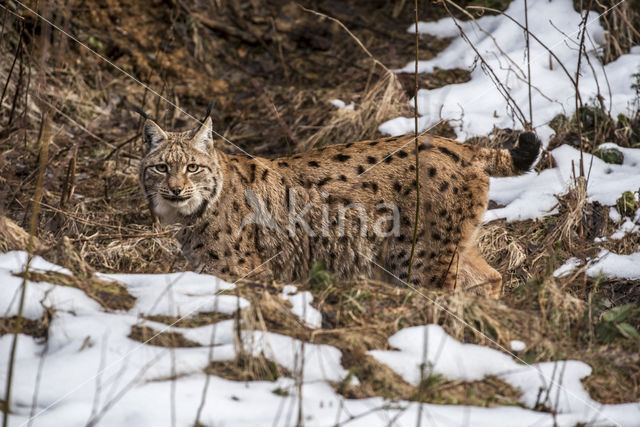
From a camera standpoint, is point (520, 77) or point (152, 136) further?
point (520, 77)

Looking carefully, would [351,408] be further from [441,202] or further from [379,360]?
[441,202]

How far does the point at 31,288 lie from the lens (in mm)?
3549

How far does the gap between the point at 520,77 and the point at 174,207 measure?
3.75 meters

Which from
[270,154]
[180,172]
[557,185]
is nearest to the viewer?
[180,172]

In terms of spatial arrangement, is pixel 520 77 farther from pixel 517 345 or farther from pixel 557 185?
pixel 517 345

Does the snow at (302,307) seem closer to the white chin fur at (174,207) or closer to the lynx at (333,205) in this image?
the lynx at (333,205)

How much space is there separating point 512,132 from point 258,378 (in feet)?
14.9

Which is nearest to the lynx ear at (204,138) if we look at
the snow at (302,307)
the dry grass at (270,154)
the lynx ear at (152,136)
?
the lynx ear at (152,136)

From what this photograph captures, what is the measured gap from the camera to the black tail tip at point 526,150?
4789mm

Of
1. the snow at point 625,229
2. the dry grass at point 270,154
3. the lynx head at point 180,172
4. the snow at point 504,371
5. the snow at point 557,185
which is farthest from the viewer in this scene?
the snow at point 557,185

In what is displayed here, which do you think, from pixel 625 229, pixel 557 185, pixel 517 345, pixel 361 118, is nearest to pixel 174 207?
pixel 517 345

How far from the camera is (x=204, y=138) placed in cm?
515

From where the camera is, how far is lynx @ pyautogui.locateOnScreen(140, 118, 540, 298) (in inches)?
198

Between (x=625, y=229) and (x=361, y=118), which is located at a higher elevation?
(x=361, y=118)
